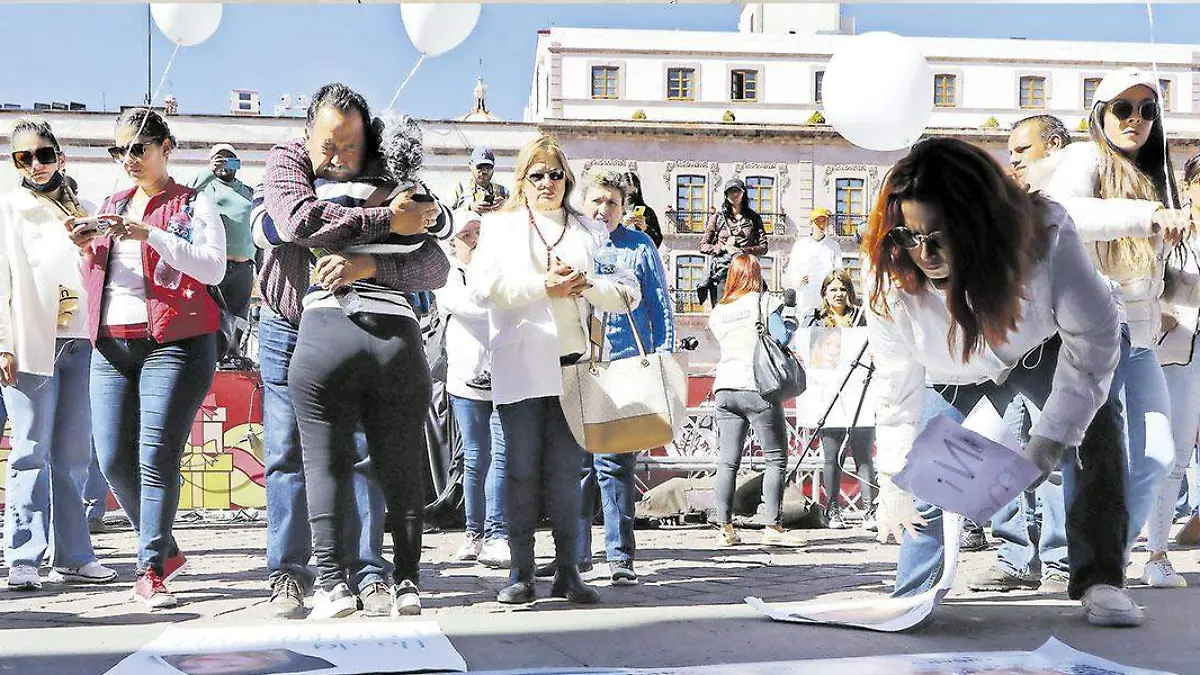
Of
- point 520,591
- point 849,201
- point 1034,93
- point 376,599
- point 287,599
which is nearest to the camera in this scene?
point 376,599

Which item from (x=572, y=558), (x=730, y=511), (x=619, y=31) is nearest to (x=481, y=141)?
(x=730, y=511)

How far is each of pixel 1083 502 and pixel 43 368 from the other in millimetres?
3625

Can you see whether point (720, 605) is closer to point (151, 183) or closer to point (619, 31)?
point (151, 183)

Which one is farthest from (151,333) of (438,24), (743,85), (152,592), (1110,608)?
(743,85)

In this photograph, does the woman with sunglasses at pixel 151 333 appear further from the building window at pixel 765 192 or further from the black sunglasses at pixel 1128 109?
the building window at pixel 765 192

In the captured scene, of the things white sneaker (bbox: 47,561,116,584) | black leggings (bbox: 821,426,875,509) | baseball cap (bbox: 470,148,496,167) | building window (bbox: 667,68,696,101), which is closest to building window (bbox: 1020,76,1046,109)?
black leggings (bbox: 821,426,875,509)

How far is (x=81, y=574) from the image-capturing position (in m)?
5.33

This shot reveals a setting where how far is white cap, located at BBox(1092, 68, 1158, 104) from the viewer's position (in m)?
4.34

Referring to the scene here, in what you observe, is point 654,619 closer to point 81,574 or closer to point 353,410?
point 353,410

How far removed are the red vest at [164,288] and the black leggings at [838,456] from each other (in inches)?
171

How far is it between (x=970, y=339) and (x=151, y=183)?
280cm

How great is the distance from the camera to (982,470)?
341 cm

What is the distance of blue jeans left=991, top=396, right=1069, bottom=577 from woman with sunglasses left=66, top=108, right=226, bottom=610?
274 cm

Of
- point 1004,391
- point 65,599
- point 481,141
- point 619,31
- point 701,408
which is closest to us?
point 1004,391
